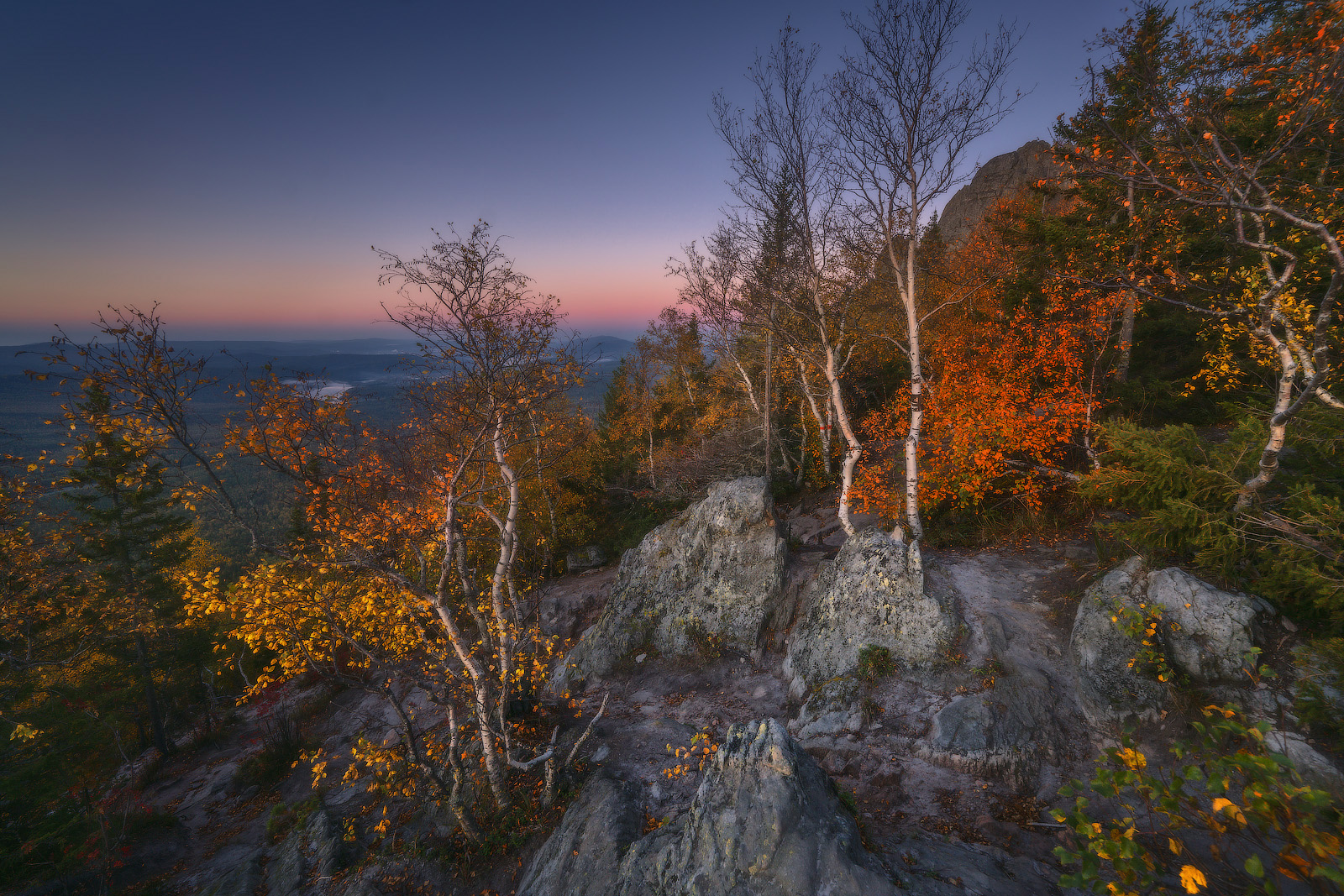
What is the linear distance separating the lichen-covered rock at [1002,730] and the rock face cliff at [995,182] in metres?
52.0

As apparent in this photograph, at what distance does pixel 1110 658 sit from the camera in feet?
25.6

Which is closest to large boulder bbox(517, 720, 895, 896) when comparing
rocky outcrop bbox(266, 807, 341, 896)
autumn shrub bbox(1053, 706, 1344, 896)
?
autumn shrub bbox(1053, 706, 1344, 896)

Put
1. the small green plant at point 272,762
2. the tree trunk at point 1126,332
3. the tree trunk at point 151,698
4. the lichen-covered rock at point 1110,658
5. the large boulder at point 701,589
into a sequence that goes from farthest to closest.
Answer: the tree trunk at point 151,698
the small green plant at point 272,762
the tree trunk at point 1126,332
the large boulder at point 701,589
the lichen-covered rock at point 1110,658

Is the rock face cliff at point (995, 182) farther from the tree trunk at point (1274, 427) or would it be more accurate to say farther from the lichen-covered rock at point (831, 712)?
the lichen-covered rock at point (831, 712)

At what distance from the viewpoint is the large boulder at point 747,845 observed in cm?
511

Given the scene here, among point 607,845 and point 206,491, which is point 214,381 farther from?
point 607,845

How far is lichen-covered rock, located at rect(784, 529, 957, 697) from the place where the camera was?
975 cm

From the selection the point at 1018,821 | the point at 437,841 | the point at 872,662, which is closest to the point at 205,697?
the point at 437,841

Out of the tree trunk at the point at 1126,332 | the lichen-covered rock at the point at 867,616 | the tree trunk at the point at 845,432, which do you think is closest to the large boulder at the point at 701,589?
the lichen-covered rock at the point at 867,616

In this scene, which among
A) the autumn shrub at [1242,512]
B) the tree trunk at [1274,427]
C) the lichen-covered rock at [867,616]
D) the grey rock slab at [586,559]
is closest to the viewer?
the autumn shrub at [1242,512]

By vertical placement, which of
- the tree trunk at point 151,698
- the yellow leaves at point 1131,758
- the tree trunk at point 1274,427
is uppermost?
the tree trunk at point 1274,427

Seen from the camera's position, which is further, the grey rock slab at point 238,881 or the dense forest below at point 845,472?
the grey rock slab at point 238,881

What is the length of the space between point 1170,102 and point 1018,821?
34.9ft

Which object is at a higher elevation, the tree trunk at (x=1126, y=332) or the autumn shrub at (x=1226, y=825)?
the tree trunk at (x=1126, y=332)
